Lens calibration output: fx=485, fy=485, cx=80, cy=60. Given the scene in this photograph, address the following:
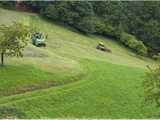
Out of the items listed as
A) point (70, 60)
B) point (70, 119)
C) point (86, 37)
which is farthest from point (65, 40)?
point (70, 119)

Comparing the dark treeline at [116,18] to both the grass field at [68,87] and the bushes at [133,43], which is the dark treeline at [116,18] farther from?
the grass field at [68,87]

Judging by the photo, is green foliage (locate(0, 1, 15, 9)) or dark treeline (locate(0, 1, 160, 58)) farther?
dark treeline (locate(0, 1, 160, 58))

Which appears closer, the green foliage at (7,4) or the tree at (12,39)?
the tree at (12,39)

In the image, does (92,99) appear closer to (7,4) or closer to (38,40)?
(38,40)

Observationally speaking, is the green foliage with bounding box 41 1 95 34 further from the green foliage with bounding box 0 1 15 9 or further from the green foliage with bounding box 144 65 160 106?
the green foliage with bounding box 144 65 160 106

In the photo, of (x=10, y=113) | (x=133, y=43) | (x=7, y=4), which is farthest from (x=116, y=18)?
(x=10, y=113)

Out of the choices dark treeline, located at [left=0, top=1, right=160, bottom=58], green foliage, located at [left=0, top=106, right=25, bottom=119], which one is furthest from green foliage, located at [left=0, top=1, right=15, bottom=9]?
green foliage, located at [left=0, top=106, right=25, bottom=119]

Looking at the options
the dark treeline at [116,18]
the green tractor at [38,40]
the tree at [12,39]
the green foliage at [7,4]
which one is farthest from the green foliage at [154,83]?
the green foliage at [7,4]

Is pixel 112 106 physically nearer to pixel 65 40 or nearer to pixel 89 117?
pixel 89 117
